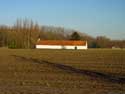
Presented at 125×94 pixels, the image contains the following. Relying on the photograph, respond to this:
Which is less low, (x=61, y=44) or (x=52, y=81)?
(x=52, y=81)

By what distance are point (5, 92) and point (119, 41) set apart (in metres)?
166

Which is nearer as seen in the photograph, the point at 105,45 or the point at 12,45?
the point at 12,45

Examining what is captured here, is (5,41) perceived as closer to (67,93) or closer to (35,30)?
(35,30)

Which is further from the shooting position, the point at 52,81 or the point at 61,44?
the point at 61,44

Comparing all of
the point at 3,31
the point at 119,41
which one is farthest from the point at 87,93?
the point at 119,41

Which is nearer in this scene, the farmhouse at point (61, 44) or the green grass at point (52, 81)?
the green grass at point (52, 81)

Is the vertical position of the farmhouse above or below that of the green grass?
below

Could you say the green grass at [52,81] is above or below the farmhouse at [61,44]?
above

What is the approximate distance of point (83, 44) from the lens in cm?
13538

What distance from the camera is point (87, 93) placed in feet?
41.4

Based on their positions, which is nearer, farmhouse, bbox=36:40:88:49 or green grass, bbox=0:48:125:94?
green grass, bbox=0:48:125:94

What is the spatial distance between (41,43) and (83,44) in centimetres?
1681

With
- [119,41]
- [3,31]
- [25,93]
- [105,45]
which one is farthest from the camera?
[119,41]

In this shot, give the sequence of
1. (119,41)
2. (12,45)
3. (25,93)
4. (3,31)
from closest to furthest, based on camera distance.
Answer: (25,93), (12,45), (3,31), (119,41)
